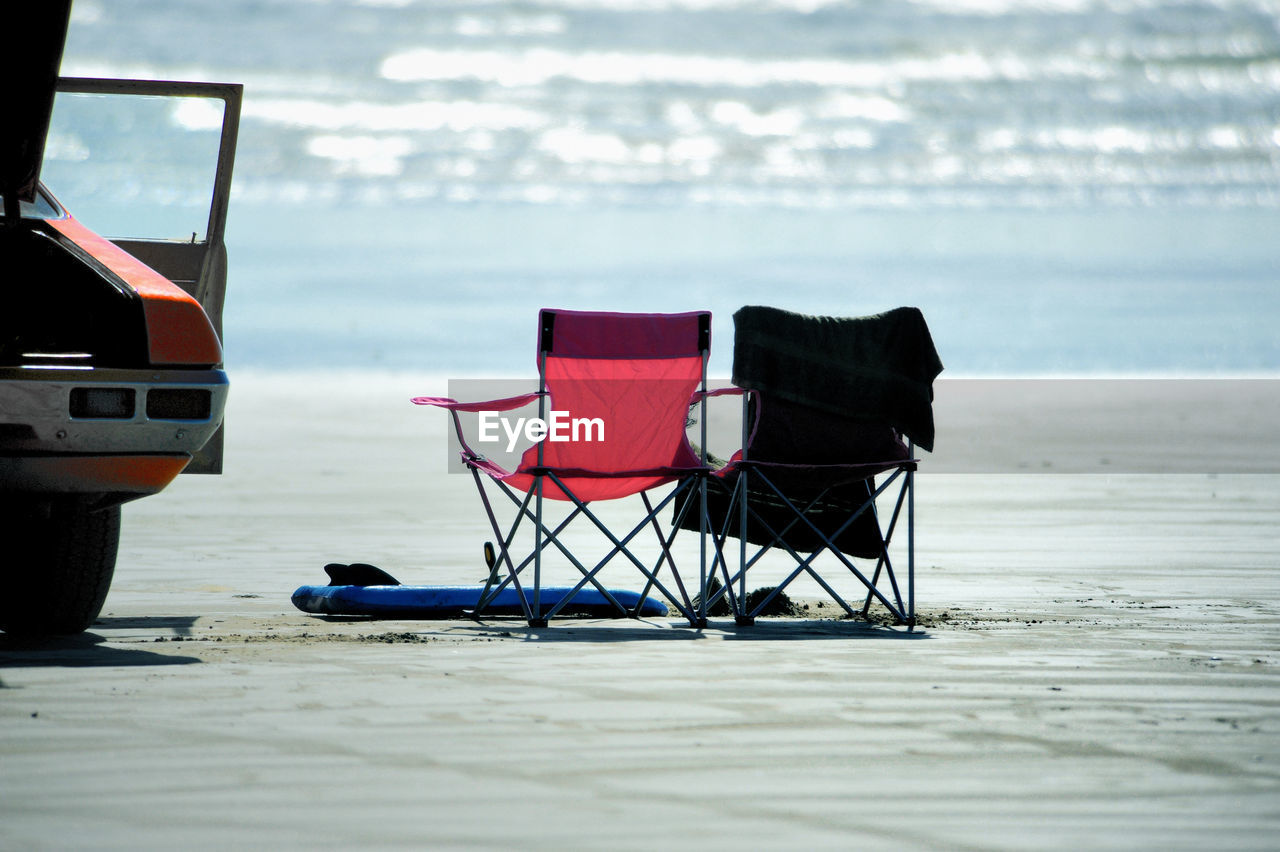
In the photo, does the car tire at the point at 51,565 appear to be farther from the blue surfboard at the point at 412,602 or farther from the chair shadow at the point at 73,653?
the blue surfboard at the point at 412,602

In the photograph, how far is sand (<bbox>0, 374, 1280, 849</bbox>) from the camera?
2699mm

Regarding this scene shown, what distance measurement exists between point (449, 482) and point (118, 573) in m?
7.69

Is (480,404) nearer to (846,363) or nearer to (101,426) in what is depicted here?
(846,363)

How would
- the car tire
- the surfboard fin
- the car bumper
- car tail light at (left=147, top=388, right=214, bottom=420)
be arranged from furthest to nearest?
the surfboard fin, the car tire, car tail light at (left=147, top=388, right=214, bottom=420), the car bumper

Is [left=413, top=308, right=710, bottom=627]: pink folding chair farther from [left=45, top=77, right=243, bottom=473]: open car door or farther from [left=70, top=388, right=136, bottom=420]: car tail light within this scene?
[left=70, top=388, right=136, bottom=420]: car tail light

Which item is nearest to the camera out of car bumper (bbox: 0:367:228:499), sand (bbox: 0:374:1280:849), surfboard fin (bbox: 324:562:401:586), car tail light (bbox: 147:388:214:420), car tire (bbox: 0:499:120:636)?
sand (bbox: 0:374:1280:849)

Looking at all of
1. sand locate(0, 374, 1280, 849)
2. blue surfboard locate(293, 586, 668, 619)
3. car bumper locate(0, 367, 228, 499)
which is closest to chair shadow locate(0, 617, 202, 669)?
sand locate(0, 374, 1280, 849)

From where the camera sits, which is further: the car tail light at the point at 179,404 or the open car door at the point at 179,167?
the open car door at the point at 179,167

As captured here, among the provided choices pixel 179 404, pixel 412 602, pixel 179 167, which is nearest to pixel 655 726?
pixel 179 404

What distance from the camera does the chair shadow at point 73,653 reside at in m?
4.39

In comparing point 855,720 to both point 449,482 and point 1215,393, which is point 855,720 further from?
point 1215,393

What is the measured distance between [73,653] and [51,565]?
0.49m

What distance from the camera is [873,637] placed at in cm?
525

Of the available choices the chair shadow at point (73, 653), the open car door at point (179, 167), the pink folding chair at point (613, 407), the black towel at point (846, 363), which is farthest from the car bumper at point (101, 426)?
the black towel at point (846, 363)
